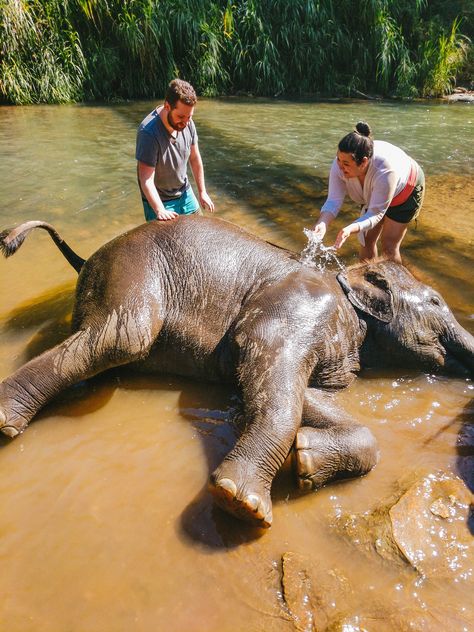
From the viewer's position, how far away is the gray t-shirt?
435 cm

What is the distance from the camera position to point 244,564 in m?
2.40

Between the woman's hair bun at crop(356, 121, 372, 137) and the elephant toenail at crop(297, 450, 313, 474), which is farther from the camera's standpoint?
the woman's hair bun at crop(356, 121, 372, 137)

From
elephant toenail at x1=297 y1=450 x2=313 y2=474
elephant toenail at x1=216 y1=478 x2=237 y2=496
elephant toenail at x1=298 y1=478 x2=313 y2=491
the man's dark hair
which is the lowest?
elephant toenail at x1=298 y1=478 x2=313 y2=491

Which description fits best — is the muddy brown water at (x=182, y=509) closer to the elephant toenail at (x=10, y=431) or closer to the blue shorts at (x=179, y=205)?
the elephant toenail at (x=10, y=431)

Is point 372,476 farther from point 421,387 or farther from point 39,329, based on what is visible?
point 39,329

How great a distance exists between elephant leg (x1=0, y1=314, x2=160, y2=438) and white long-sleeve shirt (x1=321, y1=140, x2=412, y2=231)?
78.5 inches

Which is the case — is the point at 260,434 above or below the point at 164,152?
below

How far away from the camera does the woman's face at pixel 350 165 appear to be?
161 inches

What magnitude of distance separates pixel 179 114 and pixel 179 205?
0.95m

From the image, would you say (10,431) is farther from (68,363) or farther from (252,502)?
(252,502)

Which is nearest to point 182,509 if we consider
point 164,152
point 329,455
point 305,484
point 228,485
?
point 228,485

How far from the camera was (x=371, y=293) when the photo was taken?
3697mm

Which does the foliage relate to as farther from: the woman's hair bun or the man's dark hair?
the woman's hair bun

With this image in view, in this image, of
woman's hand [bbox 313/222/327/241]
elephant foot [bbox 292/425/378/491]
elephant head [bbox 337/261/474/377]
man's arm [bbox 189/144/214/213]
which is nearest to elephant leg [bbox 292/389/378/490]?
elephant foot [bbox 292/425/378/491]
